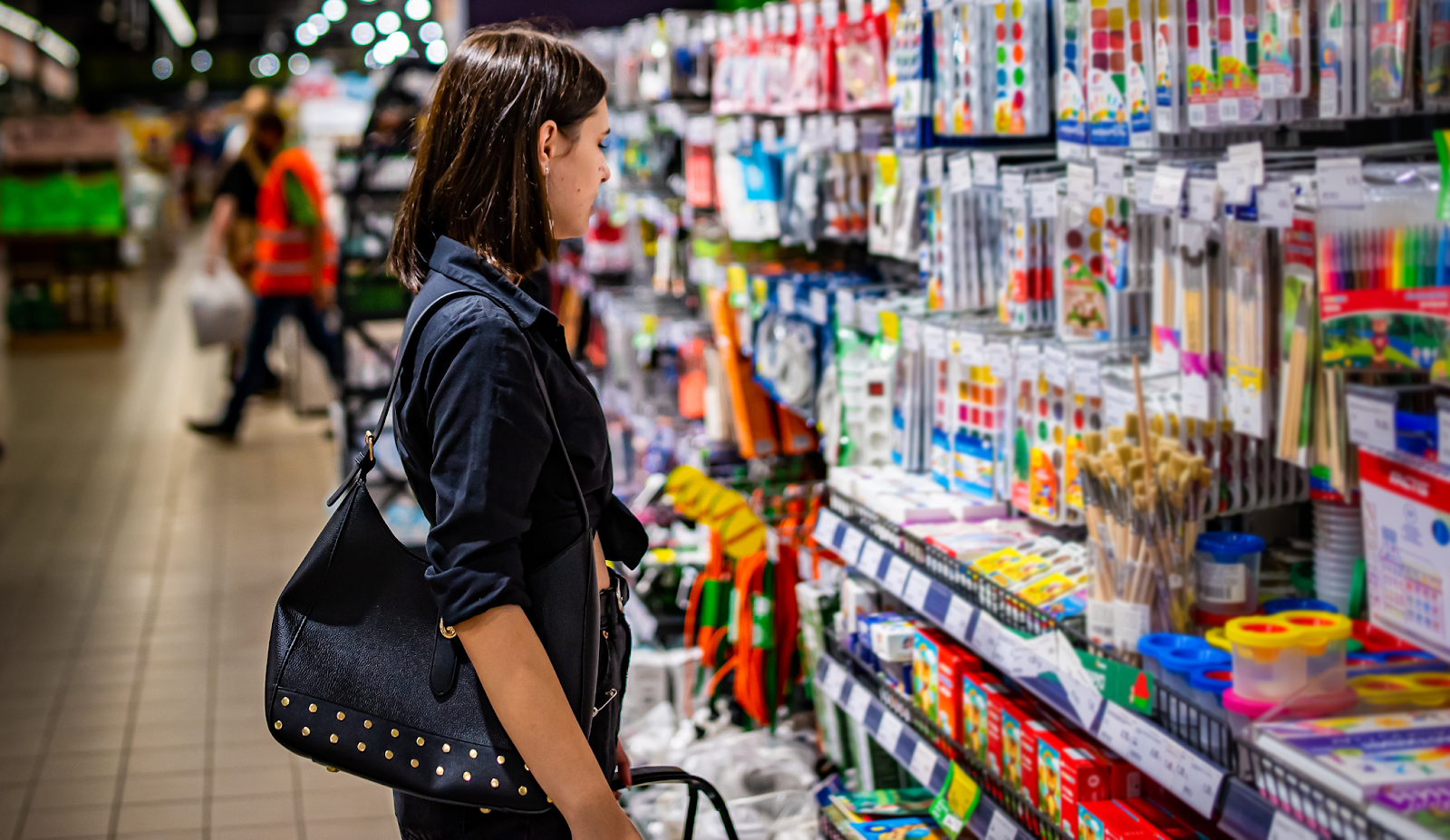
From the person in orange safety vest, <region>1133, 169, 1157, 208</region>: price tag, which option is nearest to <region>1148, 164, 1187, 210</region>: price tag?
<region>1133, 169, 1157, 208</region>: price tag

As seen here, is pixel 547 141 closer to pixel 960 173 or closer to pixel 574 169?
pixel 574 169

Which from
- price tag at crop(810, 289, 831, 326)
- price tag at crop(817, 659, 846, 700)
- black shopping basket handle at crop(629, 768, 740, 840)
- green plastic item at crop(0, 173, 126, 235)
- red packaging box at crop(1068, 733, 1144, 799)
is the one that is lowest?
price tag at crop(817, 659, 846, 700)

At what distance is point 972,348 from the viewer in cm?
279

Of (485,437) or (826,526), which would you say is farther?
(826,526)

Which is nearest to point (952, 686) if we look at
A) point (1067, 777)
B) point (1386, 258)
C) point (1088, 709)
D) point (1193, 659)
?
point (1067, 777)

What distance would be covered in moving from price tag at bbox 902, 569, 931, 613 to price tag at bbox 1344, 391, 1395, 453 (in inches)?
42.9

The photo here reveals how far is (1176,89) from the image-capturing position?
219 centimetres

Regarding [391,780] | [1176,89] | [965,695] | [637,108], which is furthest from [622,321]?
[391,780]

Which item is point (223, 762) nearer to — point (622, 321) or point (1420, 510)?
point (622, 321)

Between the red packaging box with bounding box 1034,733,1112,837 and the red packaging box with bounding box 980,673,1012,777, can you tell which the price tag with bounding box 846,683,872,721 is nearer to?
the red packaging box with bounding box 980,673,1012,777

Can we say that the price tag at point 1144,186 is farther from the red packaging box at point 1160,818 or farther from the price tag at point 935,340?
the red packaging box at point 1160,818

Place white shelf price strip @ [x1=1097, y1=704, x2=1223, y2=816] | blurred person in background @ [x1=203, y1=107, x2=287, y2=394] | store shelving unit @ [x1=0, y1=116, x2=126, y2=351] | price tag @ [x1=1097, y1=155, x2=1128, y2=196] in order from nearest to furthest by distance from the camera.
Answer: white shelf price strip @ [x1=1097, y1=704, x2=1223, y2=816]
price tag @ [x1=1097, y1=155, x2=1128, y2=196]
blurred person in background @ [x1=203, y1=107, x2=287, y2=394]
store shelving unit @ [x1=0, y1=116, x2=126, y2=351]

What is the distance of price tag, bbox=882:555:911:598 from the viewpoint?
2.78 metres

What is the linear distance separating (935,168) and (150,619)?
403 cm
